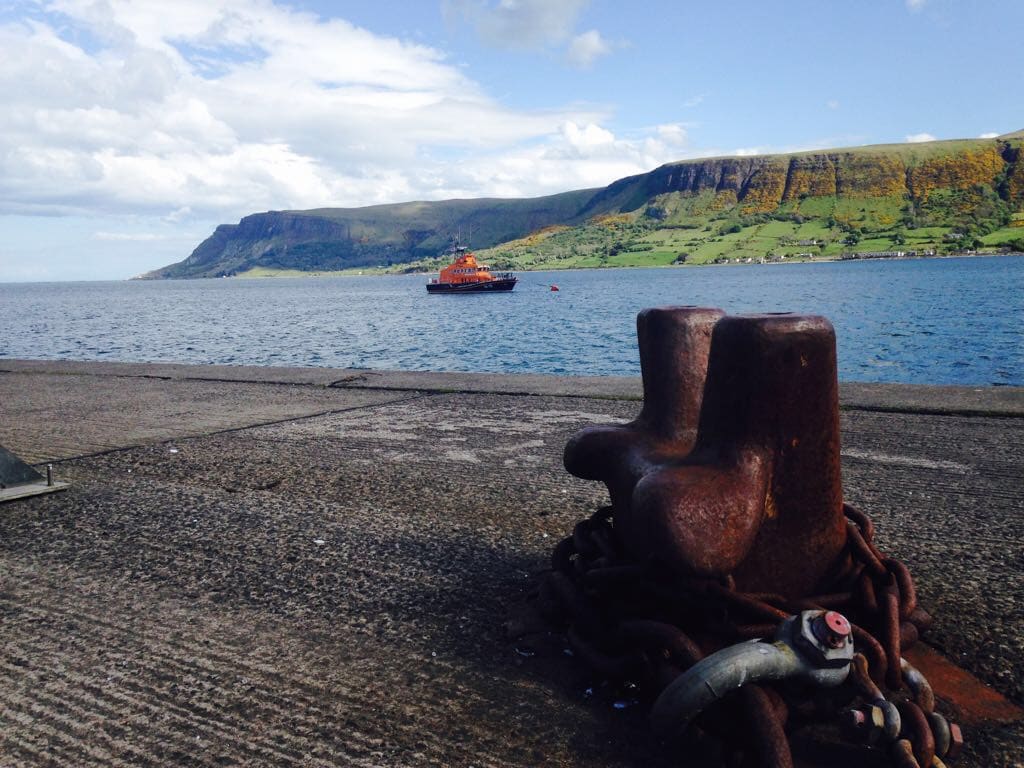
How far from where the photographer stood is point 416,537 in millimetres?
3662

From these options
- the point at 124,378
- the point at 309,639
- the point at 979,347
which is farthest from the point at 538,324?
the point at 309,639

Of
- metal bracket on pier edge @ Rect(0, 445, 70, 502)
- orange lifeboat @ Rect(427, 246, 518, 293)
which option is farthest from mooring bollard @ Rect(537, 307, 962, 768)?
orange lifeboat @ Rect(427, 246, 518, 293)

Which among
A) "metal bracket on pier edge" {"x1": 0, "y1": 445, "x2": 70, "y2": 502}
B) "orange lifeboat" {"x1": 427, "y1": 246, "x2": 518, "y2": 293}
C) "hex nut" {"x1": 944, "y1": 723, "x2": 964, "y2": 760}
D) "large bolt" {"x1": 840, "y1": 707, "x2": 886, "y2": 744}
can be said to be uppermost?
"metal bracket on pier edge" {"x1": 0, "y1": 445, "x2": 70, "y2": 502}

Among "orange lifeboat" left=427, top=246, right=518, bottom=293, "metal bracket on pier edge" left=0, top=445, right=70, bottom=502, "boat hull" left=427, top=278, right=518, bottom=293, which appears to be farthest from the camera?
"orange lifeboat" left=427, top=246, right=518, bottom=293

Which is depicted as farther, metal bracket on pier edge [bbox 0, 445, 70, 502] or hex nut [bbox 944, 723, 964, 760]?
metal bracket on pier edge [bbox 0, 445, 70, 502]

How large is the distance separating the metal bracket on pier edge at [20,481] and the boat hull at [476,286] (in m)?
79.3

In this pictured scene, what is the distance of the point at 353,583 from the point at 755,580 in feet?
5.19

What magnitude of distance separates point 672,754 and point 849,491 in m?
2.78

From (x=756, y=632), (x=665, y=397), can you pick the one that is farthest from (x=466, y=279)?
(x=756, y=632)

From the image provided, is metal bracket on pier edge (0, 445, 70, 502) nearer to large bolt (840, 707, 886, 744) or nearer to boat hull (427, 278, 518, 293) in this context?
large bolt (840, 707, 886, 744)

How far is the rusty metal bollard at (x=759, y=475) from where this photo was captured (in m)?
2.16

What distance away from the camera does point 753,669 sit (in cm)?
186

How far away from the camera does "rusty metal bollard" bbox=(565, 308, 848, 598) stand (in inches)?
85.0

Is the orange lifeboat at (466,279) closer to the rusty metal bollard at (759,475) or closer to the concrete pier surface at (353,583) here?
the concrete pier surface at (353,583)
